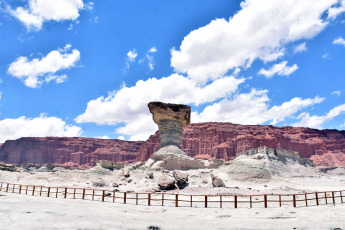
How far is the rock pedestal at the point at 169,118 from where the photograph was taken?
48.7m

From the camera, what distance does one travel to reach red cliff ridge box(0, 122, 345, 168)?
13675 cm

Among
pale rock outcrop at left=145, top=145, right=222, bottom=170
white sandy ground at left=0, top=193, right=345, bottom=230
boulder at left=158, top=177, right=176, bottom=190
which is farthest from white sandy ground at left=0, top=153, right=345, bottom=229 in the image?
A: pale rock outcrop at left=145, top=145, right=222, bottom=170

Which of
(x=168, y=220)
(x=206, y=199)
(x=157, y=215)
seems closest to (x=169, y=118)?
(x=206, y=199)

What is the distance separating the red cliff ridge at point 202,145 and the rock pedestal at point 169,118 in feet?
289

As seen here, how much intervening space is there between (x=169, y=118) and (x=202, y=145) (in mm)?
99198

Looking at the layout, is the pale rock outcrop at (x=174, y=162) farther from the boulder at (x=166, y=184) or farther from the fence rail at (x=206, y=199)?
the fence rail at (x=206, y=199)

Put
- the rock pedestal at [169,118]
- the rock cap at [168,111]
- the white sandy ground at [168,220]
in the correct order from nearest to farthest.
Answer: the white sandy ground at [168,220] < the rock pedestal at [169,118] < the rock cap at [168,111]

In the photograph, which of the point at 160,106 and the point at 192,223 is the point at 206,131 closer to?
the point at 160,106

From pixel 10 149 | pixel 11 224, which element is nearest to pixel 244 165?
pixel 11 224

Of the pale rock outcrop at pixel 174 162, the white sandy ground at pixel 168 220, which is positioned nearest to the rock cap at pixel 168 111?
the pale rock outcrop at pixel 174 162

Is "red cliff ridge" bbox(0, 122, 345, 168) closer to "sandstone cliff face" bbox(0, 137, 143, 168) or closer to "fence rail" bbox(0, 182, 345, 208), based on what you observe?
"sandstone cliff face" bbox(0, 137, 143, 168)

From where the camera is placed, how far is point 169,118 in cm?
4931

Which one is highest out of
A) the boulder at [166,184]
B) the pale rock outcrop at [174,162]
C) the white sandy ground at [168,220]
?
the pale rock outcrop at [174,162]

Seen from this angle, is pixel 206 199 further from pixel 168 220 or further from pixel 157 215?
pixel 168 220
